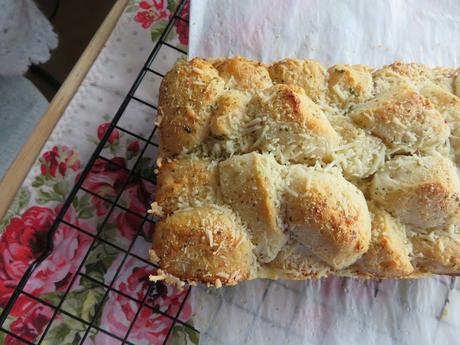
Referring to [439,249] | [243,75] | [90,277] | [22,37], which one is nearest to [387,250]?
[439,249]

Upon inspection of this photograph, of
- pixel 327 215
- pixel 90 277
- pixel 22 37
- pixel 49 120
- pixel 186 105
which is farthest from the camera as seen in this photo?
pixel 22 37

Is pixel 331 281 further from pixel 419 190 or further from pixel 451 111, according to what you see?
pixel 451 111

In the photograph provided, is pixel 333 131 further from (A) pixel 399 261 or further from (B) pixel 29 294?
(B) pixel 29 294

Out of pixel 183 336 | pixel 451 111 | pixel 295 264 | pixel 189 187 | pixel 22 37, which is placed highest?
pixel 451 111

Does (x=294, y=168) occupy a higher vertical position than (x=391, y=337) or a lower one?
higher

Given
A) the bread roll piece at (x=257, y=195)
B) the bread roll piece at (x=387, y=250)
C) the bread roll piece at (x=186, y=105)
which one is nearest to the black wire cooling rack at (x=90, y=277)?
the bread roll piece at (x=186, y=105)

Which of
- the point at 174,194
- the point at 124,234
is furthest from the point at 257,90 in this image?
the point at 124,234

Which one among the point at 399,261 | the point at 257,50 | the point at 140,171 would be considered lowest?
the point at 140,171
